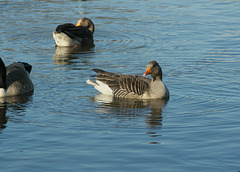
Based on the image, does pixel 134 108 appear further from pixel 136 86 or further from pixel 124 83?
pixel 124 83

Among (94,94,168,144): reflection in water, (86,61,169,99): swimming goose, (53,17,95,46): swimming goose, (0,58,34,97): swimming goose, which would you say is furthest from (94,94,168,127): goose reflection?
(53,17,95,46): swimming goose

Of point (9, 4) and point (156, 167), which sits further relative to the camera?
point (9, 4)

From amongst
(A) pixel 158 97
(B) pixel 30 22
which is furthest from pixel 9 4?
(A) pixel 158 97

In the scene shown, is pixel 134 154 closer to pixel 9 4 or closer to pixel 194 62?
pixel 194 62

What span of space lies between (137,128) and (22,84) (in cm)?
519

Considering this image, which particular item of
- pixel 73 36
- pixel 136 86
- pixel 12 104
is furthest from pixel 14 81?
pixel 73 36

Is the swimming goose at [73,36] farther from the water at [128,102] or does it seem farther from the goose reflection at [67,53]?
the water at [128,102]

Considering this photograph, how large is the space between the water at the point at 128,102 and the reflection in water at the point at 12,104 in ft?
0.11

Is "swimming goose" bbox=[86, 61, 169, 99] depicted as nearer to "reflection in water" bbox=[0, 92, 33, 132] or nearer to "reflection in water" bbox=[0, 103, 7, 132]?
"reflection in water" bbox=[0, 92, 33, 132]

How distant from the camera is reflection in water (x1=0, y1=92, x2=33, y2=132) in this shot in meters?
14.1

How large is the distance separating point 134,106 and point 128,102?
0.48m

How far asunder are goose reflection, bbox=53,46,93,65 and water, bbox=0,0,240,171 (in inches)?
1.8

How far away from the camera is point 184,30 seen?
24.4 metres

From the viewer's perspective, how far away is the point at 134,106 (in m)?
14.9
